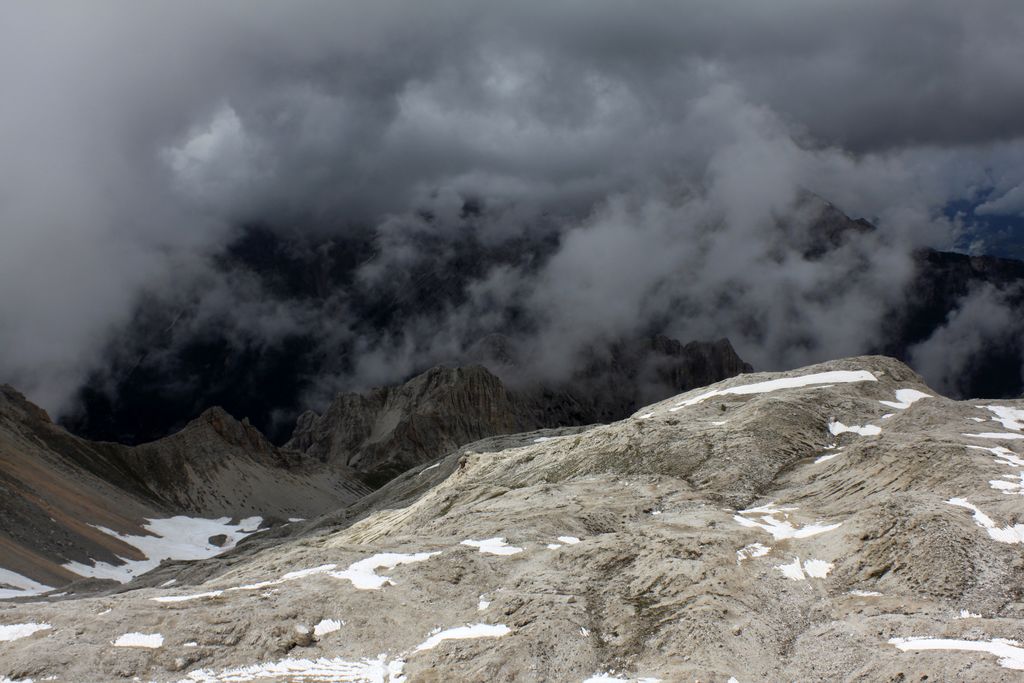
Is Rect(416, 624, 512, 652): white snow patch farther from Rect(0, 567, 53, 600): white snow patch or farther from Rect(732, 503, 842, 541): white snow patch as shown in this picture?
Rect(0, 567, 53, 600): white snow patch

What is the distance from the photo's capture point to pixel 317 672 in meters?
27.4

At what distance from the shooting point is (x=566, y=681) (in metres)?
26.1

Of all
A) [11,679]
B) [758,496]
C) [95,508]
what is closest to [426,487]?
[758,496]

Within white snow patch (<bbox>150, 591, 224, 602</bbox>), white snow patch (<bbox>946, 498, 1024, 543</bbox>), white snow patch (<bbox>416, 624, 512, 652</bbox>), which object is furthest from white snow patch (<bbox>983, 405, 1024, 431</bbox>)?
white snow patch (<bbox>150, 591, 224, 602</bbox>)

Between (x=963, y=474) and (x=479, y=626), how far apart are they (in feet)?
77.3

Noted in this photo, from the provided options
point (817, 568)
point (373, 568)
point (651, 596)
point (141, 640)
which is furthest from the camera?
point (373, 568)

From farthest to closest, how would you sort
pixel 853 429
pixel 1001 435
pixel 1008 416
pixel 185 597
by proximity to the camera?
1. pixel 1008 416
2. pixel 853 429
3. pixel 1001 435
4. pixel 185 597

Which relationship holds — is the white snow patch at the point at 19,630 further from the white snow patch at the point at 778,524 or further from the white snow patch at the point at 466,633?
the white snow patch at the point at 778,524

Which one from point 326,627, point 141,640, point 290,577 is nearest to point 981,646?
point 326,627

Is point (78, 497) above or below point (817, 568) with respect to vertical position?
below

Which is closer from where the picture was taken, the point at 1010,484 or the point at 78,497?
the point at 1010,484

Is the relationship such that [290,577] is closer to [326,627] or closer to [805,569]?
[326,627]

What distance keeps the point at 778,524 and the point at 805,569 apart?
5.98 m

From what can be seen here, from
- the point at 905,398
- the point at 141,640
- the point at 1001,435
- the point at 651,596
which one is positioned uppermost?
the point at 905,398
